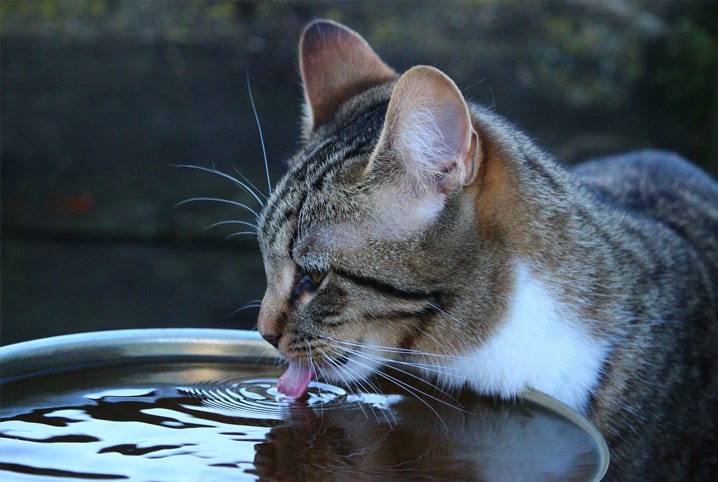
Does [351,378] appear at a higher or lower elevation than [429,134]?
lower

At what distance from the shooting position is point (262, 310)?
184cm

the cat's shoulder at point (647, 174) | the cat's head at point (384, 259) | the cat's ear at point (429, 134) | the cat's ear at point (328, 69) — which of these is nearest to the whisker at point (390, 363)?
the cat's head at point (384, 259)

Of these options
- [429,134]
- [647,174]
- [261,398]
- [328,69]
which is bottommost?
[261,398]

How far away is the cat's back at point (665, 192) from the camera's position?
2.37 metres

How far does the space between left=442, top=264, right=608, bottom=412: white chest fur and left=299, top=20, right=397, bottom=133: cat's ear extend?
71 cm

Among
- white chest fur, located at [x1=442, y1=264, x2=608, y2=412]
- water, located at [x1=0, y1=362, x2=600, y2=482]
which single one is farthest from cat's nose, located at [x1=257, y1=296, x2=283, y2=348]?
white chest fur, located at [x1=442, y1=264, x2=608, y2=412]

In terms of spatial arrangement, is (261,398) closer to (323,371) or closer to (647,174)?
(323,371)

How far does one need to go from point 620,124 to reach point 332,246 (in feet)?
8.93

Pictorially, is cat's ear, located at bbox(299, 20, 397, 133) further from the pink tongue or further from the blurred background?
the blurred background

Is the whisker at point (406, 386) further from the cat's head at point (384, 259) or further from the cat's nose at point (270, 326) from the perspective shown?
the cat's nose at point (270, 326)

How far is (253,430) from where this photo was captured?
1577mm

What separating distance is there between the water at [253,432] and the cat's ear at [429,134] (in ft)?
1.47

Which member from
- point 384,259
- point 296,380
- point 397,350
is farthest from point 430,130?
point 296,380

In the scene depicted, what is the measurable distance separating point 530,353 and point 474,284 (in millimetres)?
187
